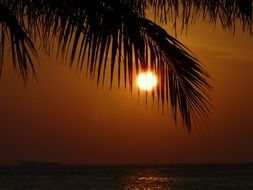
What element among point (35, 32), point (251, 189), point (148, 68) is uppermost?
point (251, 189)

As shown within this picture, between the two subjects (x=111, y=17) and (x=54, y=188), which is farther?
(x=54, y=188)

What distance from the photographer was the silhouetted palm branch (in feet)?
8.22

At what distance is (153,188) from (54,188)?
843 centimetres

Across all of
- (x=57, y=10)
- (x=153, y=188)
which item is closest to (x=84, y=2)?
(x=57, y=10)

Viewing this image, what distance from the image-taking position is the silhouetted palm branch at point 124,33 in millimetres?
2506

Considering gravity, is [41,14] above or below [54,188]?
below

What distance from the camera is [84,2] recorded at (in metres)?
2.58

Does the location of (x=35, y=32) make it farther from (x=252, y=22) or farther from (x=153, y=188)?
(x=153, y=188)

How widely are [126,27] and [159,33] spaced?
0.14 meters

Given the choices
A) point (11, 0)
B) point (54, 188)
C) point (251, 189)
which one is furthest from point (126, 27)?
point (54, 188)

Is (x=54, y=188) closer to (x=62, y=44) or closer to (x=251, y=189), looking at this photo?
(x=251, y=189)

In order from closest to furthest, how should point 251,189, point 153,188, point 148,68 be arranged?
1. point 148,68
2. point 251,189
3. point 153,188

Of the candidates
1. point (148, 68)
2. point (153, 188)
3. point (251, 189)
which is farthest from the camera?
point (153, 188)

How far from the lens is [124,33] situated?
2.53 metres
